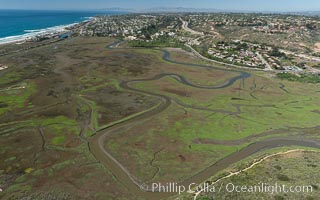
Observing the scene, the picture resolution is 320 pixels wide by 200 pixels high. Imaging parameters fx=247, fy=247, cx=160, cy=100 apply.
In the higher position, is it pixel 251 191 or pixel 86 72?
pixel 86 72

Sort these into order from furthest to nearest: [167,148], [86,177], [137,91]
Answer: [137,91]
[167,148]
[86,177]

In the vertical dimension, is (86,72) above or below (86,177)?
above

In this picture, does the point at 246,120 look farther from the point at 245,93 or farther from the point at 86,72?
the point at 86,72

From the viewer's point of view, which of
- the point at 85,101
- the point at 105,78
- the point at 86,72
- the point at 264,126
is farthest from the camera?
the point at 86,72

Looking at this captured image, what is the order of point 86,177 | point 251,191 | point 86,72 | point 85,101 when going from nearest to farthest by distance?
point 251,191 < point 86,177 < point 85,101 < point 86,72

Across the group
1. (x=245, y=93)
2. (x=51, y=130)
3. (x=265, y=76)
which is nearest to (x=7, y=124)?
(x=51, y=130)

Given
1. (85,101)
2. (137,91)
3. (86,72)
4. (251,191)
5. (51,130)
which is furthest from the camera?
(86,72)

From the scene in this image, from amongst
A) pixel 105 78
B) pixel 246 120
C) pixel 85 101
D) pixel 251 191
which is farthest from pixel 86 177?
pixel 105 78

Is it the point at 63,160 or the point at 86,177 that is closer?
the point at 86,177

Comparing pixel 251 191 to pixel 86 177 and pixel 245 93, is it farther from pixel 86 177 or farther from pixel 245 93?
pixel 245 93
